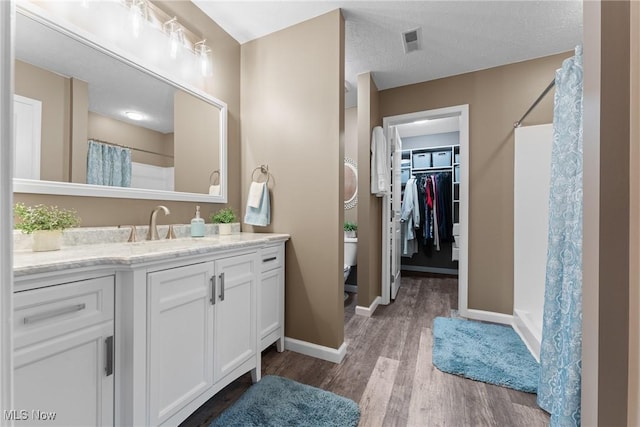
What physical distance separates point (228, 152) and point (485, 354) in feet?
8.14

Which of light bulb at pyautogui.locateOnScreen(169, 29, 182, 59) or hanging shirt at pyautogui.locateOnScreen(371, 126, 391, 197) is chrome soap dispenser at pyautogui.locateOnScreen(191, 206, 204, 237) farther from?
hanging shirt at pyautogui.locateOnScreen(371, 126, 391, 197)

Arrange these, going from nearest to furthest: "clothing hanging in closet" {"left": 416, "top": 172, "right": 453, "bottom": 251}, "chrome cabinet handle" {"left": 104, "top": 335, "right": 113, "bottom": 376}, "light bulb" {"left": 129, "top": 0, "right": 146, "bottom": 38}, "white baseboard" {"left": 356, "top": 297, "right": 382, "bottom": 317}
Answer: "chrome cabinet handle" {"left": 104, "top": 335, "right": 113, "bottom": 376}
"light bulb" {"left": 129, "top": 0, "right": 146, "bottom": 38}
"white baseboard" {"left": 356, "top": 297, "right": 382, "bottom": 317}
"clothing hanging in closet" {"left": 416, "top": 172, "right": 453, "bottom": 251}

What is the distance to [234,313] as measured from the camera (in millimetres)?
1428

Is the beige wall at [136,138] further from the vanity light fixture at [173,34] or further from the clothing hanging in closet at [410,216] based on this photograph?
the clothing hanging in closet at [410,216]

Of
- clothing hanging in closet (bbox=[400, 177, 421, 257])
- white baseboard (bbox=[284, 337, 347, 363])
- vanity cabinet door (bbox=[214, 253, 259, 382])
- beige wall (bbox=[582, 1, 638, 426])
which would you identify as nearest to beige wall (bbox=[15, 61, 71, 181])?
vanity cabinet door (bbox=[214, 253, 259, 382])

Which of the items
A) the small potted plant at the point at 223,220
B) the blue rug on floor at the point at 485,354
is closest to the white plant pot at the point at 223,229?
the small potted plant at the point at 223,220

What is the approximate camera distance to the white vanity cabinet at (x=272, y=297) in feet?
5.80

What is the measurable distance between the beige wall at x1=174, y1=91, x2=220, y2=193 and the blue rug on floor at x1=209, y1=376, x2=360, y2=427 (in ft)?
4.46

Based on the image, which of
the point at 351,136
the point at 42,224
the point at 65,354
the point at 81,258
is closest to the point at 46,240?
the point at 42,224

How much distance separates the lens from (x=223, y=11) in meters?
1.92

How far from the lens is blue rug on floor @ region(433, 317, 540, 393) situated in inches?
64.6

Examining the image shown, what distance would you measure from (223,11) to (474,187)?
269 cm

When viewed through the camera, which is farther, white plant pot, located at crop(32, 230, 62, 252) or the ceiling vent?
the ceiling vent

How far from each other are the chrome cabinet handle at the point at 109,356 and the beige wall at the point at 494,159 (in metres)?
2.88
